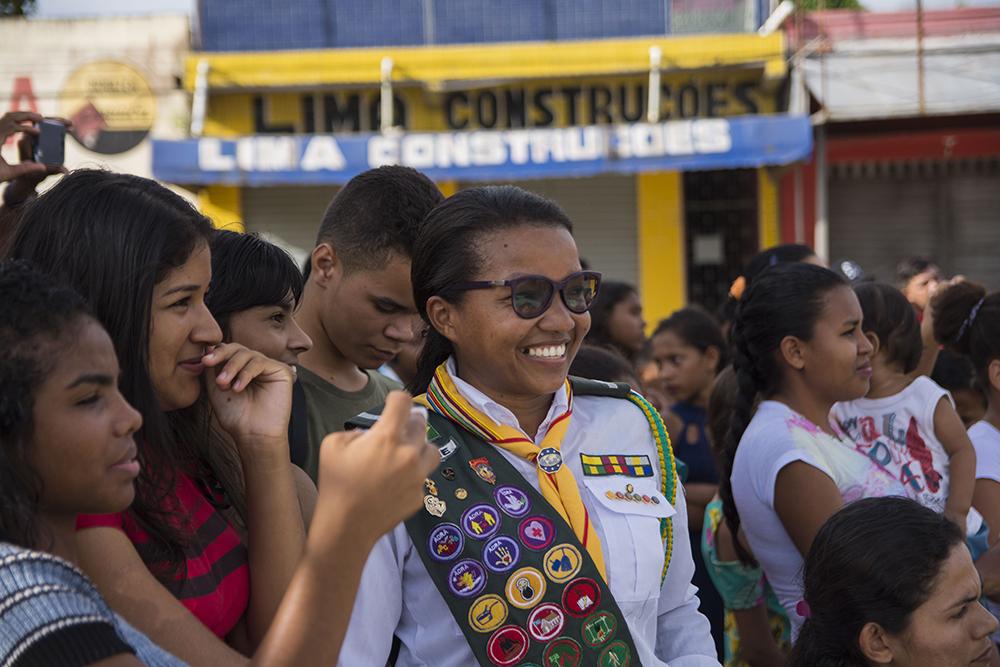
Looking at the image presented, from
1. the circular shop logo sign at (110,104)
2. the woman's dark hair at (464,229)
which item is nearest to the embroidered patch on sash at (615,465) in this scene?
the woman's dark hair at (464,229)

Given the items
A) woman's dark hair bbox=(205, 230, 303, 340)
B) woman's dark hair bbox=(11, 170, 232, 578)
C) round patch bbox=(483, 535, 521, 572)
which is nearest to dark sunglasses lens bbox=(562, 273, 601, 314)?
round patch bbox=(483, 535, 521, 572)

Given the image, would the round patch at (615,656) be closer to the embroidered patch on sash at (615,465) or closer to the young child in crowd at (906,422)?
the embroidered patch on sash at (615,465)

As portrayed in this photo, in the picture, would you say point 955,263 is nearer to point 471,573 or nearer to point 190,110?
point 190,110

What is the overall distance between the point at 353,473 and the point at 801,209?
12199mm

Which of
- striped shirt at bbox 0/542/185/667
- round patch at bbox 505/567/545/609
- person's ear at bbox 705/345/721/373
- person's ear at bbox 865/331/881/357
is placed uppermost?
striped shirt at bbox 0/542/185/667

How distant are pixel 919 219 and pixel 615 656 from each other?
12934mm

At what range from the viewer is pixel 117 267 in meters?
1.83

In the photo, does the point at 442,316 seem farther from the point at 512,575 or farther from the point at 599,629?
the point at 599,629

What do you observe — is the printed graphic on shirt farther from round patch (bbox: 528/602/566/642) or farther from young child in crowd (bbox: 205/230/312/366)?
young child in crowd (bbox: 205/230/312/366)

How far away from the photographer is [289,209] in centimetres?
1414

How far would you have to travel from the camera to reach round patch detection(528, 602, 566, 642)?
1974 millimetres

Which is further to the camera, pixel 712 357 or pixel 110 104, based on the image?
pixel 110 104

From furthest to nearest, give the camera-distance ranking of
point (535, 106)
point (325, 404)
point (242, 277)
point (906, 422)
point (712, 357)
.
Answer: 1. point (535, 106)
2. point (712, 357)
3. point (906, 422)
4. point (325, 404)
5. point (242, 277)

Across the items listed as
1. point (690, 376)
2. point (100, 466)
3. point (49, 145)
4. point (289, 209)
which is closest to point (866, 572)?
point (100, 466)
